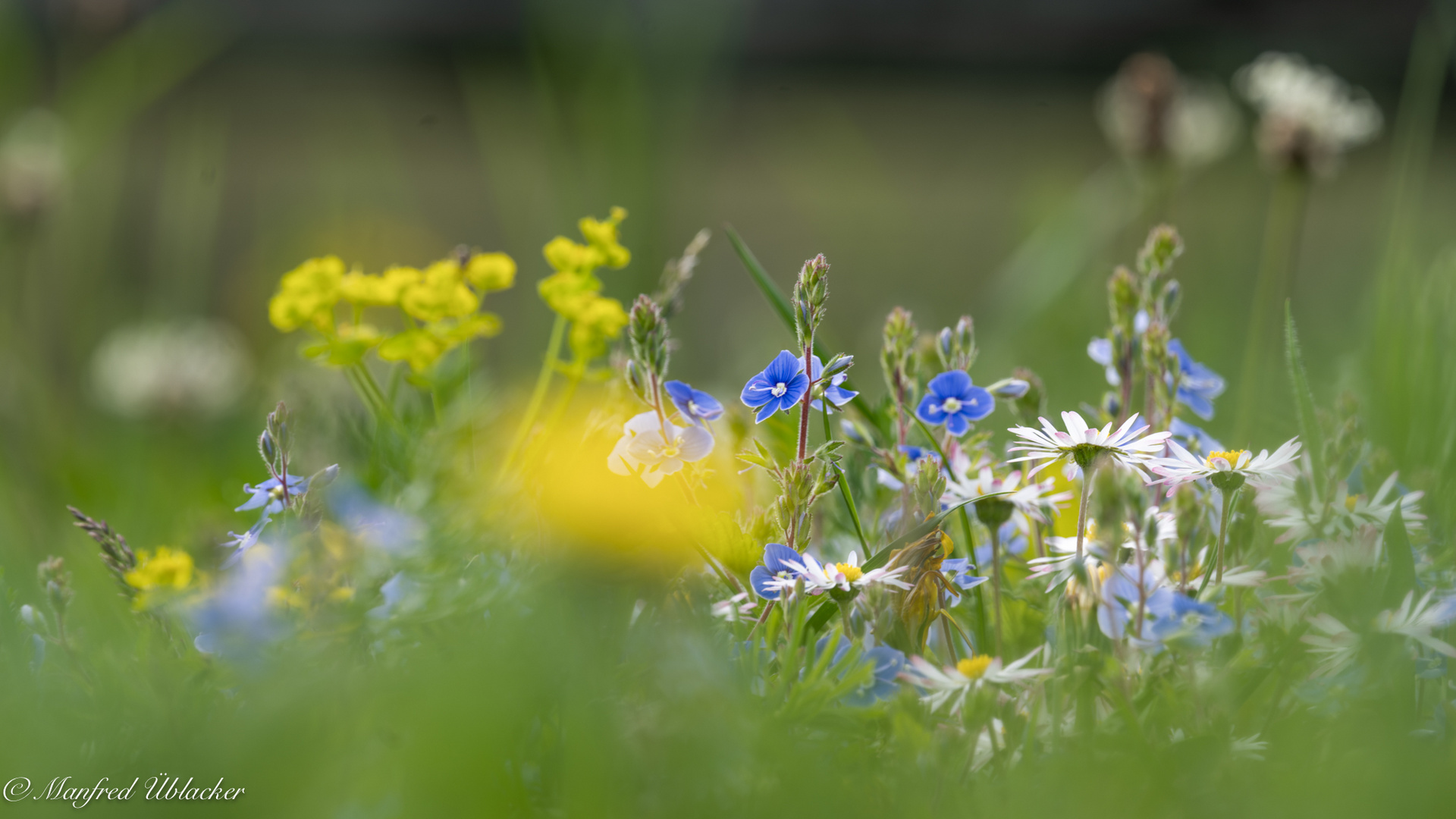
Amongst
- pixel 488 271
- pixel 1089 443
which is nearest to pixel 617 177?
pixel 488 271

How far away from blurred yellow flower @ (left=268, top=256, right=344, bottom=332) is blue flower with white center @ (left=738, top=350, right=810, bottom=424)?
314 millimetres

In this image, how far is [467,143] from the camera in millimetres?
3146

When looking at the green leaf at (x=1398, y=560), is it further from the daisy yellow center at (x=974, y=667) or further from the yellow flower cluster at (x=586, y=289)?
the yellow flower cluster at (x=586, y=289)

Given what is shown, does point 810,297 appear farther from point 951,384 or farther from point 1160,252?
point 1160,252

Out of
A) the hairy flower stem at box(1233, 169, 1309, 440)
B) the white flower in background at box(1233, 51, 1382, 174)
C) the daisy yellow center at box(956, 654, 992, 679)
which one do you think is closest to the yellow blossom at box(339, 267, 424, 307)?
the daisy yellow center at box(956, 654, 992, 679)

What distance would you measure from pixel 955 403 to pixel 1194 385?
19cm

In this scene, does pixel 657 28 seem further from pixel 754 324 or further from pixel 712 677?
pixel 712 677

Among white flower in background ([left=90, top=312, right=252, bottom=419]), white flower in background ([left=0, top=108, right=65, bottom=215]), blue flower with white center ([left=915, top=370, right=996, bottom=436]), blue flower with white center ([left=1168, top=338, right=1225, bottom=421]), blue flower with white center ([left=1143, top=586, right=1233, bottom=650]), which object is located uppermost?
white flower in background ([left=0, top=108, right=65, bottom=215])

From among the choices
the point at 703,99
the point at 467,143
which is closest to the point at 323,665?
the point at 703,99

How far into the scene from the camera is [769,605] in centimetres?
54

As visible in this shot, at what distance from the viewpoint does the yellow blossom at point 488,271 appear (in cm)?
74

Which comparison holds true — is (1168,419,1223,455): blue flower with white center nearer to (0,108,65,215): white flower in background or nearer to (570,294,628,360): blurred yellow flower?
(570,294,628,360): blurred yellow flower

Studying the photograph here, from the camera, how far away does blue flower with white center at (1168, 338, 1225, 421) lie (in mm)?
677

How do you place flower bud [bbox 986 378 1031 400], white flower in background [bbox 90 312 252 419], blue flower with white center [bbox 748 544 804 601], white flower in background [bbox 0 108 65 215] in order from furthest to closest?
white flower in background [bbox 90 312 252 419]
white flower in background [bbox 0 108 65 215]
flower bud [bbox 986 378 1031 400]
blue flower with white center [bbox 748 544 804 601]
